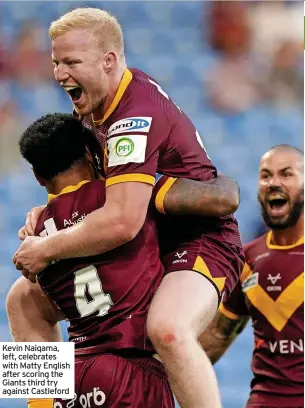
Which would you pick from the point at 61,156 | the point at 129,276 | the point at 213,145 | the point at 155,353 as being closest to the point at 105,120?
the point at 61,156

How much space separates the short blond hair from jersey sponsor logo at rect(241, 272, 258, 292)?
1.75 meters

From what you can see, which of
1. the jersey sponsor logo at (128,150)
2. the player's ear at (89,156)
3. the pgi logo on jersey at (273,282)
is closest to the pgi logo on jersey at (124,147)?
the jersey sponsor logo at (128,150)

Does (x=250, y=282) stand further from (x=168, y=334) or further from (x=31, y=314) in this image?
(x=168, y=334)

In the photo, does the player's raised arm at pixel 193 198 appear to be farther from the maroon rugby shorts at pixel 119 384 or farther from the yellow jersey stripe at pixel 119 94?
the maroon rugby shorts at pixel 119 384

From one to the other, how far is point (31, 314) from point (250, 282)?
1456 millimetres

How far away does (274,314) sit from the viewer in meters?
4.89

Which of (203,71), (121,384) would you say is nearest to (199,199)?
(121,384)

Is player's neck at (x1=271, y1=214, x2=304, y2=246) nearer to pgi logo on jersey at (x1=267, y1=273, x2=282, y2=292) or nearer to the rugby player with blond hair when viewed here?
pgi logo on jersey at (x1=267, y1=273, x2=282, y2=292)

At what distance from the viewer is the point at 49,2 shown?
10.5 metres

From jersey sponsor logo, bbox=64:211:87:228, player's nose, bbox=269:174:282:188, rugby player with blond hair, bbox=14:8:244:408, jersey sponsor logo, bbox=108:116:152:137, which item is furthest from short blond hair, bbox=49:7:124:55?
player's nose, bbox=269:174:282:188

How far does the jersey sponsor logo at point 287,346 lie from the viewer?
4.80m

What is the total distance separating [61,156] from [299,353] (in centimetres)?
177

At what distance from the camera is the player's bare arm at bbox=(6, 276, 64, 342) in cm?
394

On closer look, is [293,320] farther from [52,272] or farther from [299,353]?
[52,272]
